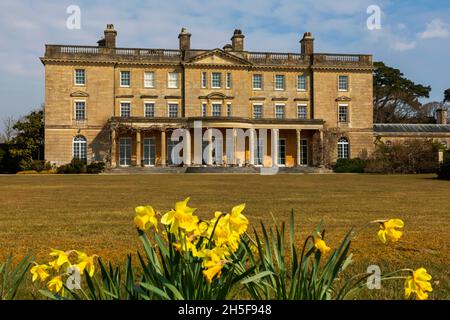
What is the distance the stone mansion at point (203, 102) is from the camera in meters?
46.5

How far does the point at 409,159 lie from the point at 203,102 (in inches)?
788

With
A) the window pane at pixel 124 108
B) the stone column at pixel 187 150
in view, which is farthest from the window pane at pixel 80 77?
the stone column at pixel 187 150

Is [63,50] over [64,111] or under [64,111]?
over

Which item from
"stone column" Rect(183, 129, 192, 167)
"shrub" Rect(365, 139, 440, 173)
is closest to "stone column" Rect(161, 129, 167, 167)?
"stone column" Rect(183, 129, 192, 167)

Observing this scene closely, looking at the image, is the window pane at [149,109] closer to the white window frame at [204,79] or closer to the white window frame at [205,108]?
the white window frame at [205,108]

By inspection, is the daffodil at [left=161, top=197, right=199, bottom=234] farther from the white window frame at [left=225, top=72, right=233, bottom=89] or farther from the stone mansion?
the white window frame at [left=225, top=72, right=233, bottom=89]

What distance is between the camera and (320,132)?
48.6 meters

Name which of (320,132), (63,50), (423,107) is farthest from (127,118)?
(423,107)

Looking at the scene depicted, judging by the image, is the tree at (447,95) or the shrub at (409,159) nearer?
the shrub at (409,159)

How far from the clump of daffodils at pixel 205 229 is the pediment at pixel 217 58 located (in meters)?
45.9

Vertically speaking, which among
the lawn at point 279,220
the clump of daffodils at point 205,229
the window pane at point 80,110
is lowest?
the lawn at point 279,220

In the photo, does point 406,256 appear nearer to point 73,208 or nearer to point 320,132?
point 73,208

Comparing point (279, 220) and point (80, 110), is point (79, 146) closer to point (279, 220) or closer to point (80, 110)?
point (80, 110)

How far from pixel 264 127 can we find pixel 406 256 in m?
41.4
